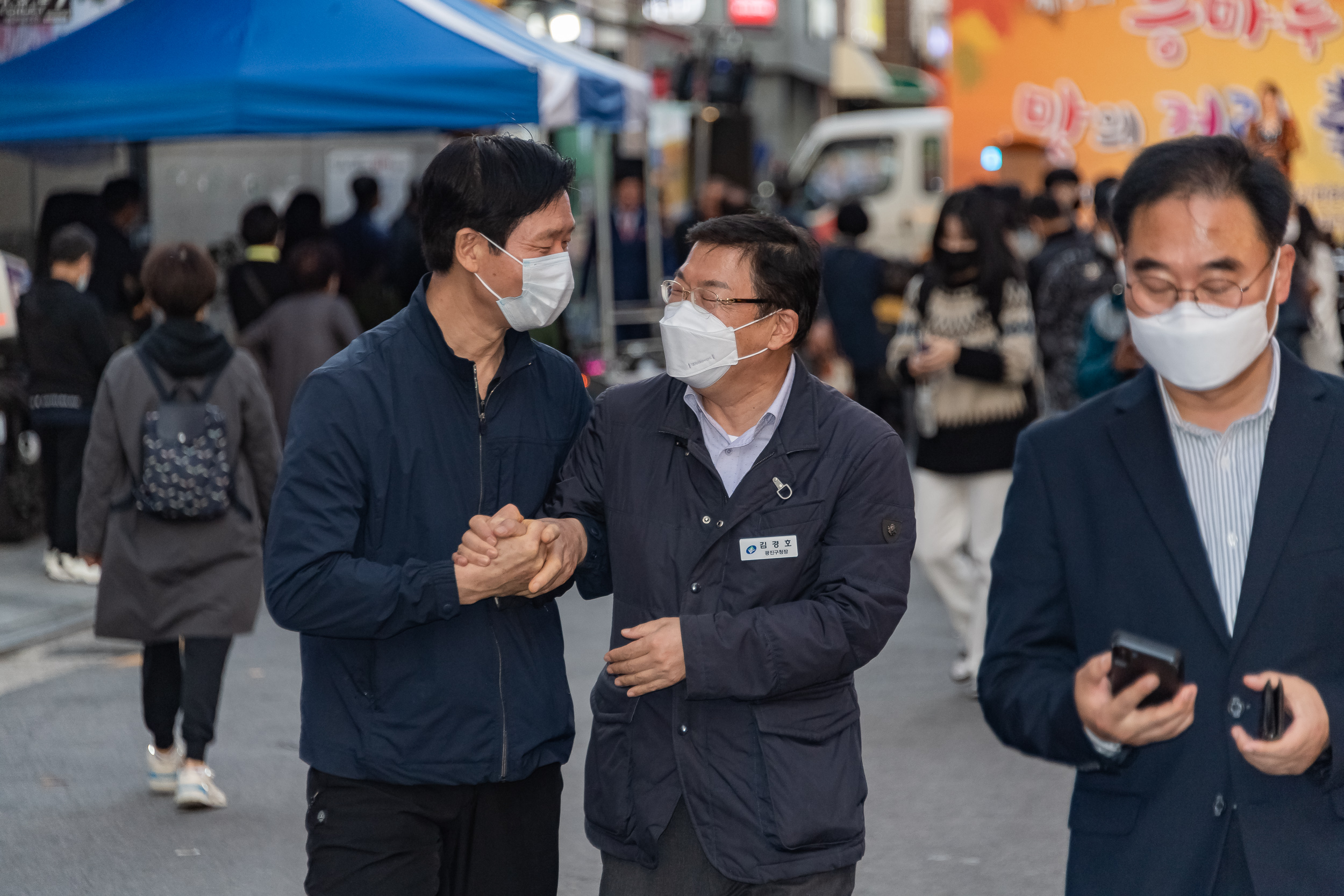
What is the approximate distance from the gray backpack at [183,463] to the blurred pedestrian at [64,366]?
405cm

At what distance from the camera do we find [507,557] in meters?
2.94

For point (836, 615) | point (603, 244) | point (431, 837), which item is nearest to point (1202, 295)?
point (836, 615)

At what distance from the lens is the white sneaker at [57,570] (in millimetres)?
9812

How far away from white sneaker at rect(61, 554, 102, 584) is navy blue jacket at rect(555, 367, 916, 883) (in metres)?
7.34

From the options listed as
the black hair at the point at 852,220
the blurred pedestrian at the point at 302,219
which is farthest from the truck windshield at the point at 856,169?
the blurred pedestrian at the point at 302,219

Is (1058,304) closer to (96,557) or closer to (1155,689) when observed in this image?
(96,557)

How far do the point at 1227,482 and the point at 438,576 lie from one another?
1.34 meters

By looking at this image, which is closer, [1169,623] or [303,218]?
[1169,623]

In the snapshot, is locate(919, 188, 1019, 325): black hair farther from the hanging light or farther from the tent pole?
the hanging light

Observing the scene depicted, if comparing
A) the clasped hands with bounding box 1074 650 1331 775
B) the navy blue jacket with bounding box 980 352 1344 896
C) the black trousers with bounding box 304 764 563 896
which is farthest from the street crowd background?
the black trousers with bounding box 304 764 563 896

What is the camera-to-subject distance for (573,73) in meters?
10.4

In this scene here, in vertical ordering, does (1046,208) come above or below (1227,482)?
above

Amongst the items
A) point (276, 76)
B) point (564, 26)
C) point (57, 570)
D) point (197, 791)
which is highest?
point (564, 26)

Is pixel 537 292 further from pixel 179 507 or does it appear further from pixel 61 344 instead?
pixel 61 344
